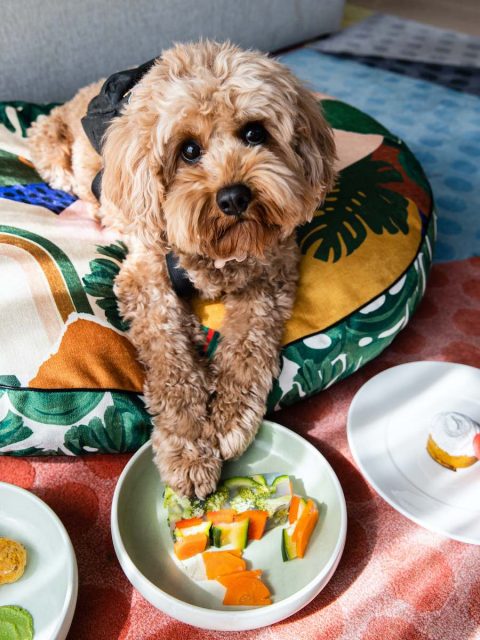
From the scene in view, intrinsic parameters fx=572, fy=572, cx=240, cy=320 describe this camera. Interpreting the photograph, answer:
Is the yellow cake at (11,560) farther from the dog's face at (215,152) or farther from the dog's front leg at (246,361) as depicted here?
the dog's face at (215,152)

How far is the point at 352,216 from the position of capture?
199 cm

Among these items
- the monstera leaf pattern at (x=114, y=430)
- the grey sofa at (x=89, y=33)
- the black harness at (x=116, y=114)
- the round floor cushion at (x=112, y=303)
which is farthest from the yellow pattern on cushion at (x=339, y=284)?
the grey sofa at (x=89, y=33)

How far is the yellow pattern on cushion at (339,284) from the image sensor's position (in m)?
1.74

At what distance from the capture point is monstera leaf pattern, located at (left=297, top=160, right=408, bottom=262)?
191cm

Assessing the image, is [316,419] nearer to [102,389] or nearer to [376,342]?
[376,342]

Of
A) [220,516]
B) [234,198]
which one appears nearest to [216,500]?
[220,516]

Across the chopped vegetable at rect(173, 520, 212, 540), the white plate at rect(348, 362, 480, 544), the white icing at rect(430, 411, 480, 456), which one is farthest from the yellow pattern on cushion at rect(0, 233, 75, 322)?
the white icing at rect(430, 411, 480, 456)

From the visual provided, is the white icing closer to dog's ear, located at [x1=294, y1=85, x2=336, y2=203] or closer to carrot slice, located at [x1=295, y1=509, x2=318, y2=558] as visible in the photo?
carrot slice, located at [x1=295, y1=509, x2=318, y2=558]

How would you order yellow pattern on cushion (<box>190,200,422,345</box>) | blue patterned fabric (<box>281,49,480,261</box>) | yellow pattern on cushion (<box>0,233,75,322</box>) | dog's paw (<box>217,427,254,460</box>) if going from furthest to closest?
blue patterned fabric (<box>281,49,480,261</box>), yellow pattern on cushion (<box>190,200,422,345</box>), yellow pattern on cushion (<box>0,233,75,322</box>), dog's paw (<box>217,427,254,460</box>)

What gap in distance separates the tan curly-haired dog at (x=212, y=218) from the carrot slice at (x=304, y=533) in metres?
0.24

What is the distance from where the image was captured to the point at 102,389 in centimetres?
151

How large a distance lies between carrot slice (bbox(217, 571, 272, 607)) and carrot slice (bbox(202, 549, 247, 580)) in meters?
0.02

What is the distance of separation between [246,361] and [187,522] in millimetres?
456

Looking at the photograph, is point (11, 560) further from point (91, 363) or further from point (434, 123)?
point (434, 123)
